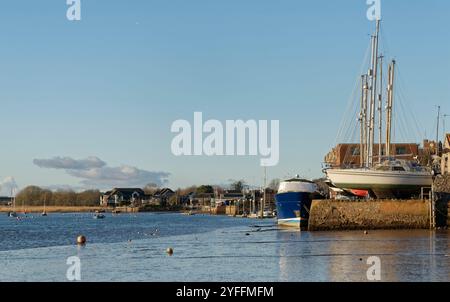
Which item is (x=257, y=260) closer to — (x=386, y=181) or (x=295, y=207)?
(x=386, y=181)

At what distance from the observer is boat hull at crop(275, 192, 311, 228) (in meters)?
86.4

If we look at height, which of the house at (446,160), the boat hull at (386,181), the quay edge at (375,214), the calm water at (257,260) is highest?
the house at (446,160)

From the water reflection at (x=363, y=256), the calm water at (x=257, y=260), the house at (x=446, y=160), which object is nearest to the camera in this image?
the water reflection at (x=363, y=256)

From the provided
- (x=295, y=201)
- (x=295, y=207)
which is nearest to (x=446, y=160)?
(x=295, y=207)

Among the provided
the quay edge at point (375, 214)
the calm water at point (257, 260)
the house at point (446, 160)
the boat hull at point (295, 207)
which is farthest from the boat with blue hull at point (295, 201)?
the house at point (446, 160)

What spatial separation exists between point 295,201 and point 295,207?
4.20ft

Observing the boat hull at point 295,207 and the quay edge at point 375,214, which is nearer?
the quay edge at point 375,214

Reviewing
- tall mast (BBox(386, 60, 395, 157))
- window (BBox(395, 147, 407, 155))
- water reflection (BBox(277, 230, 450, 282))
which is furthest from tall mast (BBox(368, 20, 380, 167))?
window (BBox(395, 147, 407, 155))

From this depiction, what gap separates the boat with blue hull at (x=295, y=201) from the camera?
8650cm

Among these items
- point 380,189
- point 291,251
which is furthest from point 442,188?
point 291,251

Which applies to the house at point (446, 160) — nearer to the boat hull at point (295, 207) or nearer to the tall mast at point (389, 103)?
the tall mast at point (389, 103)
